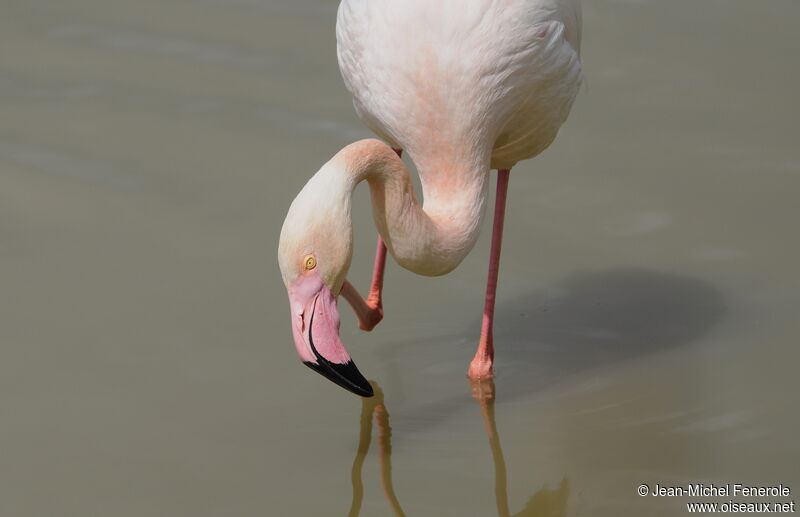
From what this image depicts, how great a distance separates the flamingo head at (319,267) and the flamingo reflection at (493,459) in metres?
0.54

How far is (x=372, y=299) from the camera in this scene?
22.2 feet

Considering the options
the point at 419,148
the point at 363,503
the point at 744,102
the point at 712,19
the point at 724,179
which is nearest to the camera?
the point at 363,503

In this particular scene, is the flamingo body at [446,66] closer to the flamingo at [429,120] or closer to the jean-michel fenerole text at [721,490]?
the flamingo at [429,120]

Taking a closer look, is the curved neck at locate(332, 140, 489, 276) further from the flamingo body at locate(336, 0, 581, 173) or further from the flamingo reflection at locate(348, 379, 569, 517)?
the flamingo reflection at locate(348, 379, 569, 517)

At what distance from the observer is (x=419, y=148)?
19.6 ft

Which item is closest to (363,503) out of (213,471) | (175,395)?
(213,471)

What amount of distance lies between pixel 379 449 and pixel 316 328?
3.10 feet

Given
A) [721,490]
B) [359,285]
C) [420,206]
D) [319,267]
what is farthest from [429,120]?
[721,490]

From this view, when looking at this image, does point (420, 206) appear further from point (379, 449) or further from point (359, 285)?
point (359, 285)

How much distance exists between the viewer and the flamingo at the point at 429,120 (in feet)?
17.2

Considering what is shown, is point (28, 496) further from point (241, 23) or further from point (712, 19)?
point (712, 19)

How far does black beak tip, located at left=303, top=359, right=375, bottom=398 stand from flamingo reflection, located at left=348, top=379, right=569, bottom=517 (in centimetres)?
53

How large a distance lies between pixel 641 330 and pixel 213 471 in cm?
240

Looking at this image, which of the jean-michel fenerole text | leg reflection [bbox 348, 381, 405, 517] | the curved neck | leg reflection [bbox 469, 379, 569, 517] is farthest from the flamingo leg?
the jean-michel fenerole text
